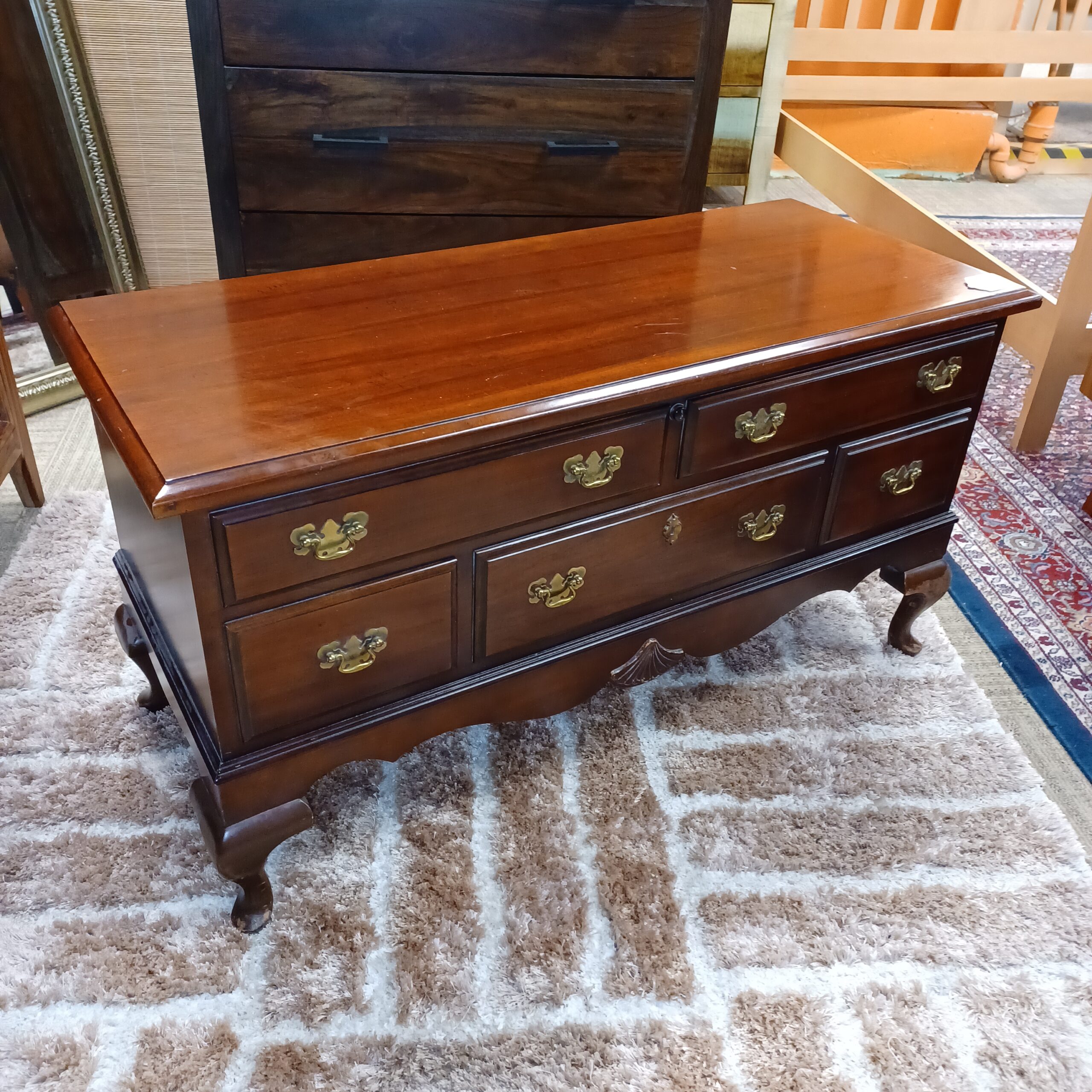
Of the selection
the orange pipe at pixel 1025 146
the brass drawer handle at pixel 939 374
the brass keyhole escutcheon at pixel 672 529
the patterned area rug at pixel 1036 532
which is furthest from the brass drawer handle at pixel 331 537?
the orange pipe at pixel 1025 146

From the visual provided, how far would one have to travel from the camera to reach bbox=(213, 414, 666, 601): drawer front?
3.19 ft

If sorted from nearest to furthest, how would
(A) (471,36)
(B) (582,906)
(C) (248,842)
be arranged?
(C) (248,842), (B) (582,906), (A) (471,36)

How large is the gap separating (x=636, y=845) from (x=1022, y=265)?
2562mm

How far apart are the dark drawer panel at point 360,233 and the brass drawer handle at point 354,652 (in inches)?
46.0

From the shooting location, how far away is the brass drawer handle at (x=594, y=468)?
1.12 metres

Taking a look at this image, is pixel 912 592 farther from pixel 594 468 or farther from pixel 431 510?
pixel 431 510

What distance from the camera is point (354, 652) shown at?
3.59ft

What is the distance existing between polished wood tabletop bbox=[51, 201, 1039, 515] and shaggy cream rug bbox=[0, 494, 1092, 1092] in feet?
1.88

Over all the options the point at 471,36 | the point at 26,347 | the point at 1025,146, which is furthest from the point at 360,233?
the point at 1025,146

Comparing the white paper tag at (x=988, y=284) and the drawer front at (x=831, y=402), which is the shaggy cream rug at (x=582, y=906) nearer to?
the drawer front at (x=831, y=402)

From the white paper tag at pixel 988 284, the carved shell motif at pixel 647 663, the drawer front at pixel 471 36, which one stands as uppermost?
the drawer front at pixel 471 36

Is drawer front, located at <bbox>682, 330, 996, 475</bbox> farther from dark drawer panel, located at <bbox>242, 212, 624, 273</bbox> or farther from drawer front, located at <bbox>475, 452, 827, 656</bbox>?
dark drawer panel, located at <bbox>242, 212, 624, 273</bbox>

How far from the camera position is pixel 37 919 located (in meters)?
1.17

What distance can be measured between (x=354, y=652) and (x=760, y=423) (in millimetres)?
570
